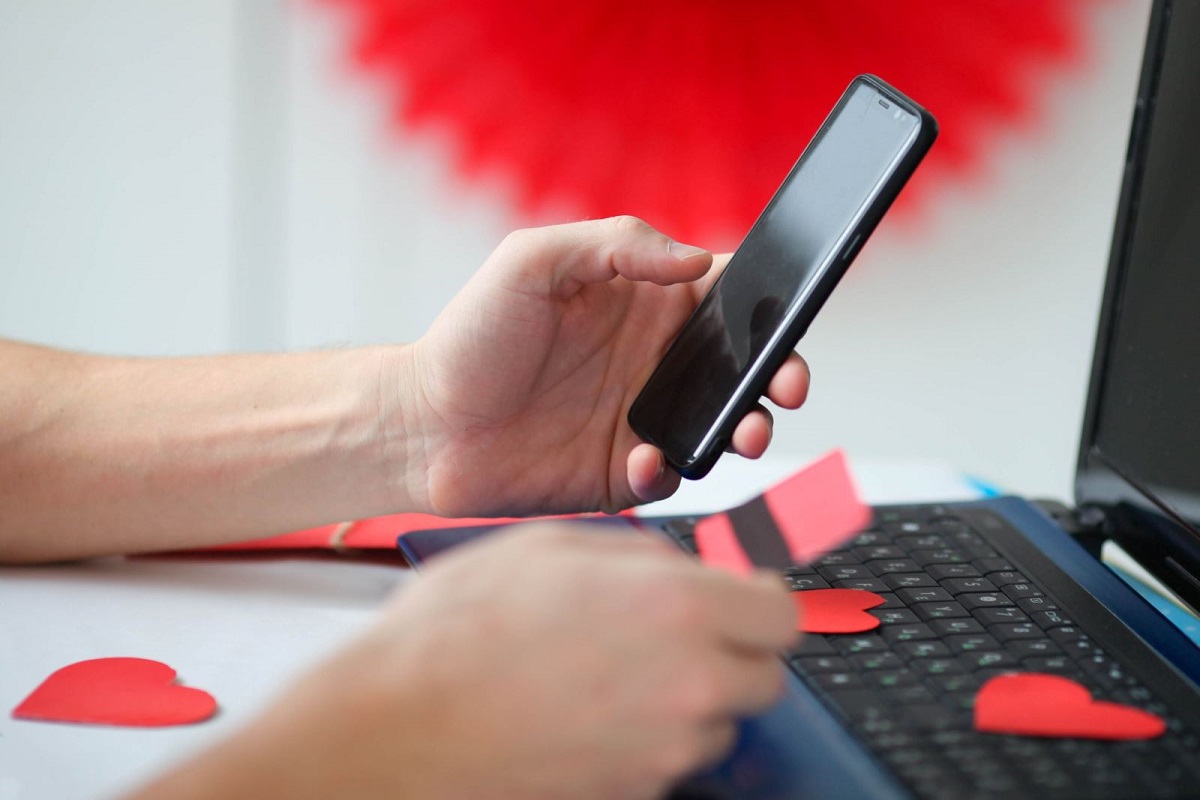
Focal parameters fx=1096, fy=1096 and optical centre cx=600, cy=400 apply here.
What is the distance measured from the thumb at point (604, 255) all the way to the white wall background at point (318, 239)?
97 centimetres

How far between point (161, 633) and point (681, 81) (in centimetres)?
112

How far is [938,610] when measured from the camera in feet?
1.74

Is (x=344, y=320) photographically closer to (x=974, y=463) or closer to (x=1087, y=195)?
(x=974, y=463)

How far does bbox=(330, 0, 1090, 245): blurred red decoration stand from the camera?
4.73 ft

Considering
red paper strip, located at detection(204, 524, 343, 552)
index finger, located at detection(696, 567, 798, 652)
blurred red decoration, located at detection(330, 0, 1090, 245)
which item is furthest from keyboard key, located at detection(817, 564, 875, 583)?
blurred red decoration, located at detection(330, 0, 1090, 245)

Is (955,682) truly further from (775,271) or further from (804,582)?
(775,271)

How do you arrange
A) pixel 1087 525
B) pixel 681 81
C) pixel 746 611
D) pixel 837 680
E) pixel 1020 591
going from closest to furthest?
1. pixel 746 611
2. pixel 837 680
3. pixel 1020 591
4. pixel 1087 525
5. pixel 681 81

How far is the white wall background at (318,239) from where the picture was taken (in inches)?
61.1

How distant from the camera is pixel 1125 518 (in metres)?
0.66

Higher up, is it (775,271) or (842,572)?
(775,271)

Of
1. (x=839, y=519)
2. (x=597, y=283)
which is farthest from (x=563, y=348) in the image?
(x=839, y=519)

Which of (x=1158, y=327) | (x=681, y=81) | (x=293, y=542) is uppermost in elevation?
(x=681, y=81)

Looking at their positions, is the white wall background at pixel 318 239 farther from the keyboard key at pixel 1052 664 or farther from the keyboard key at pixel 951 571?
the keyboard key at pixel 1052 664

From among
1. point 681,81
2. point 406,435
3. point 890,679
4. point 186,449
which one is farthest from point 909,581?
point 681,81
